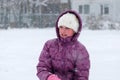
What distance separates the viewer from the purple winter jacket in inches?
185

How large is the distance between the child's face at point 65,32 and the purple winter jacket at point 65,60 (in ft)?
0.11

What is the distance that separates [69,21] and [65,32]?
133 mm

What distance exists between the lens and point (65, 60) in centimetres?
472

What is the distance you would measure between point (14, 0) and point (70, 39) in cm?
4167

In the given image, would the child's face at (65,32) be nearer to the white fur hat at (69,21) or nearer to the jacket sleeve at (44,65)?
the white fur hat at (69,21)

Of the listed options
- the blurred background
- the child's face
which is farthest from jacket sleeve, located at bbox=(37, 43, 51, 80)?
the blurred background

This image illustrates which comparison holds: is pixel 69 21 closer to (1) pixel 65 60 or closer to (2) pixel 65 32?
(2) pixel 65 32

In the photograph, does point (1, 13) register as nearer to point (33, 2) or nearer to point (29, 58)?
point (33, 2)

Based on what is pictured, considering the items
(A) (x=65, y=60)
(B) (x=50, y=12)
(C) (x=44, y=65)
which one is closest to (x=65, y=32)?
(A) (x=65, y=60)

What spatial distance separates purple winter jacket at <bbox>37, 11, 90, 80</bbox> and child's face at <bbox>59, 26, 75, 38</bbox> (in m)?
0.03

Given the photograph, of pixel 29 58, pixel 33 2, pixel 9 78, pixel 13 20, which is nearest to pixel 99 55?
pixel 29 58

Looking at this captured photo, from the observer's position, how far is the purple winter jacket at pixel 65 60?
469 cm

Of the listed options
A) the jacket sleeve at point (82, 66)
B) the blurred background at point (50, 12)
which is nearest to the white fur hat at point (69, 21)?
the jacket sleeve at point (82, 66)

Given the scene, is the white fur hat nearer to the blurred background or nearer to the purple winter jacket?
the purple winter jacket
